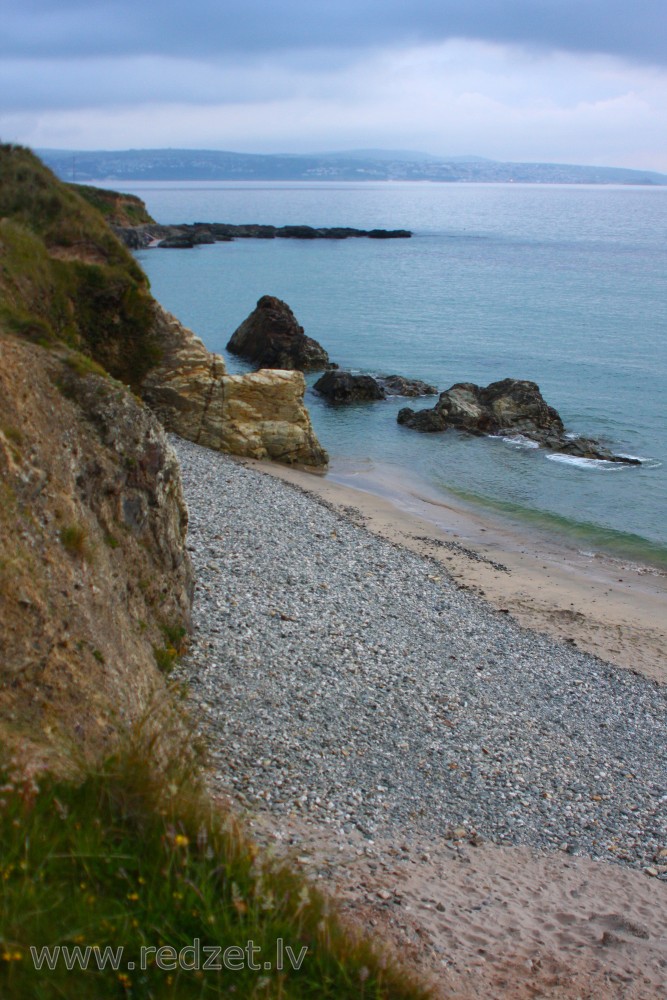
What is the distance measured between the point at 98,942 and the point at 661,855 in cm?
738

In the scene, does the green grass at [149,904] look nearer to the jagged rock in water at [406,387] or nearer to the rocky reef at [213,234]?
the jagged rock in water at [406,387]

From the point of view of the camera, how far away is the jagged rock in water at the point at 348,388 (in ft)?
121

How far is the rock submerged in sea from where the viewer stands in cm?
3238

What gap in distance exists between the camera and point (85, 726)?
22.4 ft

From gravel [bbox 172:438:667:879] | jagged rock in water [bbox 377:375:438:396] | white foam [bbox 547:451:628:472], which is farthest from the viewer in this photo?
jagged rock in water [bbox 377:375:438:396]

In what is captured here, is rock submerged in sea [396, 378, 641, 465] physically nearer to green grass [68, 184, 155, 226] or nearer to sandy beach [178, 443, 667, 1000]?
sandy beach [178, 443, 667, 1000]

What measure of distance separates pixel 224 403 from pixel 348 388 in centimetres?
1216

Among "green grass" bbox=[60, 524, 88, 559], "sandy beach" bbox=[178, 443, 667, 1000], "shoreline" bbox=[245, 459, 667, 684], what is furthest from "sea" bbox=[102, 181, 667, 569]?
"green grass" bbox=[60, 524, 88, 559]

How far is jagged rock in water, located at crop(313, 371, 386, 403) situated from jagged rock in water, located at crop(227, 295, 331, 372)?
4.77m

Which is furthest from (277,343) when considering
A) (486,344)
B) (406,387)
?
(486,344)

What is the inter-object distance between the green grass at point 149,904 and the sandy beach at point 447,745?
1033 mm

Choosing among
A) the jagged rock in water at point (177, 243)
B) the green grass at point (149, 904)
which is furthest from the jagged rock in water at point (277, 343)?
the jagged rock in water at point (177, 243)

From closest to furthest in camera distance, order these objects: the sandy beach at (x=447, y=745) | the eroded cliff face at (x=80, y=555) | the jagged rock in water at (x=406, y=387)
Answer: the eroded cliff face at (x=80, y=555), the sandy beach at (x=447, y=745), the jagged rock in water at (x=406, y=387)

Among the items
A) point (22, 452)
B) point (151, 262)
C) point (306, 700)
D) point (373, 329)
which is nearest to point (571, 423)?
point (373, 329)
